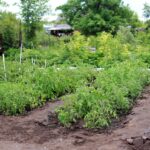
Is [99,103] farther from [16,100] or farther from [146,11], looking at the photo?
[146,11]

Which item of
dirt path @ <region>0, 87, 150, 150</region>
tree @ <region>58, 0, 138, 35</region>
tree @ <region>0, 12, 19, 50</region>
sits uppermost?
tree @ <region>58, 0, 138, 35</region>

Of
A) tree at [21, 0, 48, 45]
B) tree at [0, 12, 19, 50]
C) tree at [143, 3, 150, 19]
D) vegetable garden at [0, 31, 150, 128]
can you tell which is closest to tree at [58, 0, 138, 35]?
tree at [143, 3, 150, 19]

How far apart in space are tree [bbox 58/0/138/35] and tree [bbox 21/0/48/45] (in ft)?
20.3

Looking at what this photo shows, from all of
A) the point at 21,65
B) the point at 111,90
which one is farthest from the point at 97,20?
the point at 111,90

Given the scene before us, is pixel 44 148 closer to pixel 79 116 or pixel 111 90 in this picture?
pixel 79 116

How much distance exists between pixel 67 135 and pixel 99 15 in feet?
66.0

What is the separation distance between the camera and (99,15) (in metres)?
25.7

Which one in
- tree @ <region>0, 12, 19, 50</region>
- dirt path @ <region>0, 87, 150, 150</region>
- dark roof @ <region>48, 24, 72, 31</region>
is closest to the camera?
dirt path @ <region>0, 87, 150, 150</region>

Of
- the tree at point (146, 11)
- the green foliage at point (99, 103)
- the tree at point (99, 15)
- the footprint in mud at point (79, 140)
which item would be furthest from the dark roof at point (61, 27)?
A: the footprint in mud at point (79, 140)

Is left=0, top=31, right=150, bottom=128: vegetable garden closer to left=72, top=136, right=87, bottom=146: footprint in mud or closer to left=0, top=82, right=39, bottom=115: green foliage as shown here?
left=0, top=82, right=39, bottom=115: green foliage

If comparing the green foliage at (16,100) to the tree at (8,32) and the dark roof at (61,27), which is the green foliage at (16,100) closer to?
the tree at (8,32)

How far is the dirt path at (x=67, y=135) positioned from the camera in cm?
543

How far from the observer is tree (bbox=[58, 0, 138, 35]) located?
25672mm

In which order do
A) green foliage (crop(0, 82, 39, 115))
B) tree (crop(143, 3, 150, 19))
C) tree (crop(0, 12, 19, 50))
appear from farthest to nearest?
tree (crop(143, 3, 150, 19)), tree (crop(0, 12, 19, 50)), green foliage (crop(0, 82, 39, 115))
